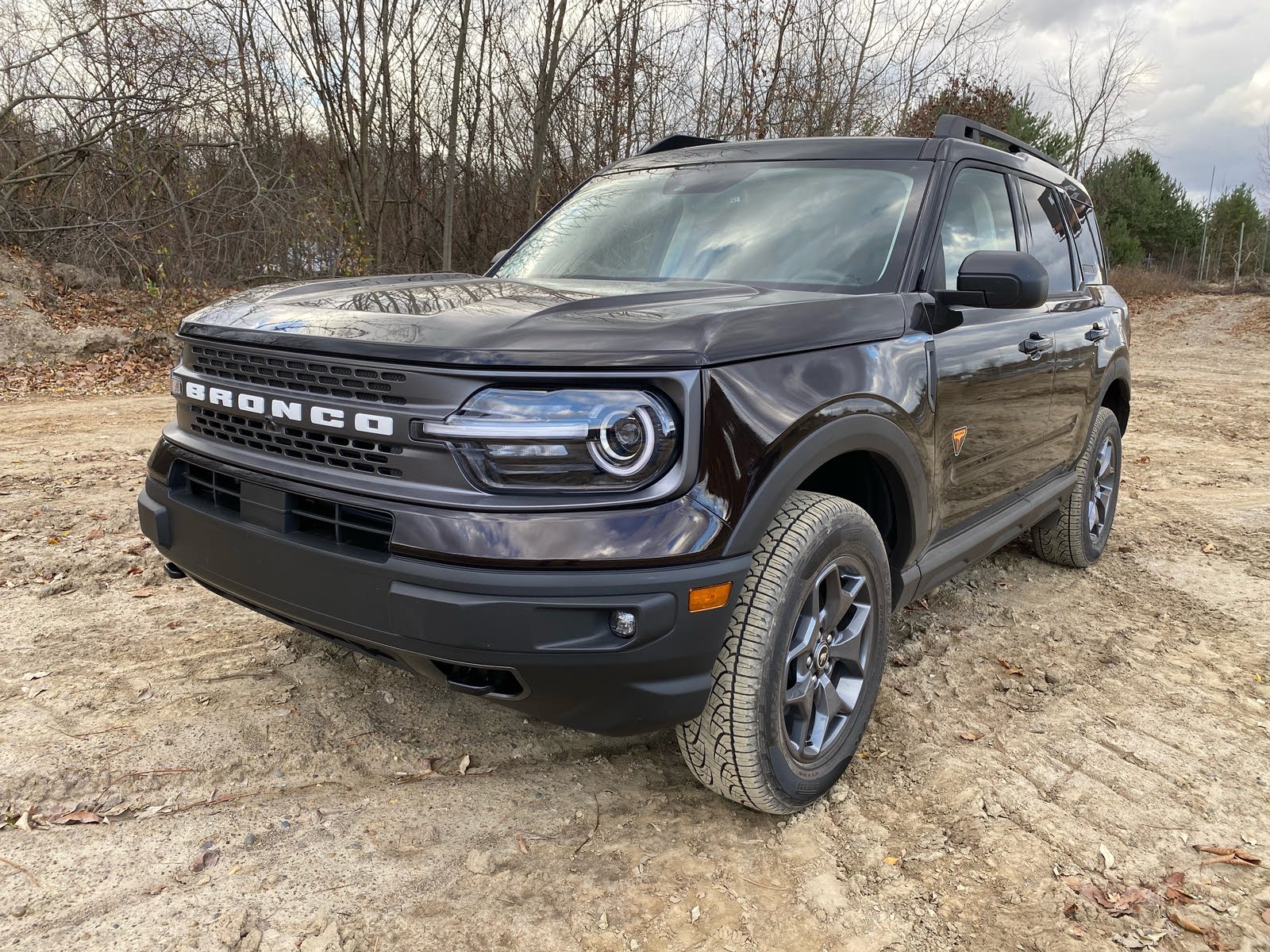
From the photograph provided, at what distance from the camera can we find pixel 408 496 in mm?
1945

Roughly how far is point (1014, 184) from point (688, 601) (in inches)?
107

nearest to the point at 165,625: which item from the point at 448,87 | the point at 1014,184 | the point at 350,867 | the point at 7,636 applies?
the point at 7,636

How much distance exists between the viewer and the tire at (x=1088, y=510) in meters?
4.42

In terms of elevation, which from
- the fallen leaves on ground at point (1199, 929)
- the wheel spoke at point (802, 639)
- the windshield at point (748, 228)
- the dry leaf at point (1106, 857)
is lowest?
the fallen leaves on ground at point (1199, 929)

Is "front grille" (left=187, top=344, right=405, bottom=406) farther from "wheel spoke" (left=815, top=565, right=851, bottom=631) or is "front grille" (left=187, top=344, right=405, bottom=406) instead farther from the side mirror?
the side mirror

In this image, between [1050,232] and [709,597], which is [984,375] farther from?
[709,597]

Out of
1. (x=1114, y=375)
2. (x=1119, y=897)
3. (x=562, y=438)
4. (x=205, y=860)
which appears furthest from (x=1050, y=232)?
(x=205, y=860)

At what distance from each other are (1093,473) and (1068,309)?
1.07 m

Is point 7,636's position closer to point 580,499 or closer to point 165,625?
point 165,625

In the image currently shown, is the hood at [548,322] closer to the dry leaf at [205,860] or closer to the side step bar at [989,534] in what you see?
the side step bar at [989,534]

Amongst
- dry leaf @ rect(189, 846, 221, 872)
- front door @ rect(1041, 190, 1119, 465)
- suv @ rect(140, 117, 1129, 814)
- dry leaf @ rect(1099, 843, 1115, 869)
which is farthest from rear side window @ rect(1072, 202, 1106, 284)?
dry leaf @ rect(189, 846, 221, 872)

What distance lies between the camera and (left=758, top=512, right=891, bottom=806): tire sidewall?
217cm

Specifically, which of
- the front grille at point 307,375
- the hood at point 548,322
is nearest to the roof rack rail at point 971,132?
the hood at point 548,322

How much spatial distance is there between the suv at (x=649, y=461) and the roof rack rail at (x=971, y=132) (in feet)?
0.09
